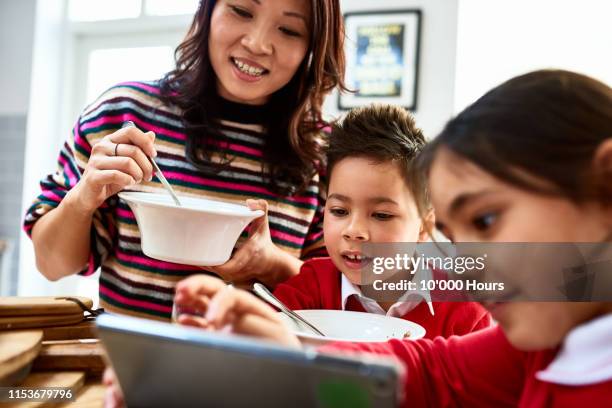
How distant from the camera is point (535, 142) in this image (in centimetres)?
55

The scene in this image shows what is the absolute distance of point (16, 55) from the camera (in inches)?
134

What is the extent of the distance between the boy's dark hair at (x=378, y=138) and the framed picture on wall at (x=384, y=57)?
1.92 m

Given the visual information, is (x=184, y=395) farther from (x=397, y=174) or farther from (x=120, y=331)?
(x=397, y=174)

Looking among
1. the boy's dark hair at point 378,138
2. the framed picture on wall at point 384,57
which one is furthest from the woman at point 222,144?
the framed picture on wall at point 384,57

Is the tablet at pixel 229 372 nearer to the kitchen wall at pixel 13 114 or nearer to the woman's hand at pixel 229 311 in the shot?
the woman's hand at pixel 229 311

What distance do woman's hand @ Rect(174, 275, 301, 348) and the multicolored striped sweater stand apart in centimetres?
63

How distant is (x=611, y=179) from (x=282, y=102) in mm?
895

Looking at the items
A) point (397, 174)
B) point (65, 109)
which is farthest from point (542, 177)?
point (65, 109)

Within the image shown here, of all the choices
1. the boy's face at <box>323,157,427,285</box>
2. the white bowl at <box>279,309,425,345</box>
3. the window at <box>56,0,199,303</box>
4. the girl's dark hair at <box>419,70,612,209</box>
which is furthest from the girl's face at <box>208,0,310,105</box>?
the window at <box>56,0,199,303</box>

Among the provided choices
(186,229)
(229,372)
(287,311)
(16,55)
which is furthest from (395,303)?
(16,55)

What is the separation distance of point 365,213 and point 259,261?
0.23 metres

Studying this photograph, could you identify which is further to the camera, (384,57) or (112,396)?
(384,57)

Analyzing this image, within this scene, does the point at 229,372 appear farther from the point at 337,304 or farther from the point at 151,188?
the point at 151,188

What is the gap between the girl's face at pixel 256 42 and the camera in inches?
43.7
